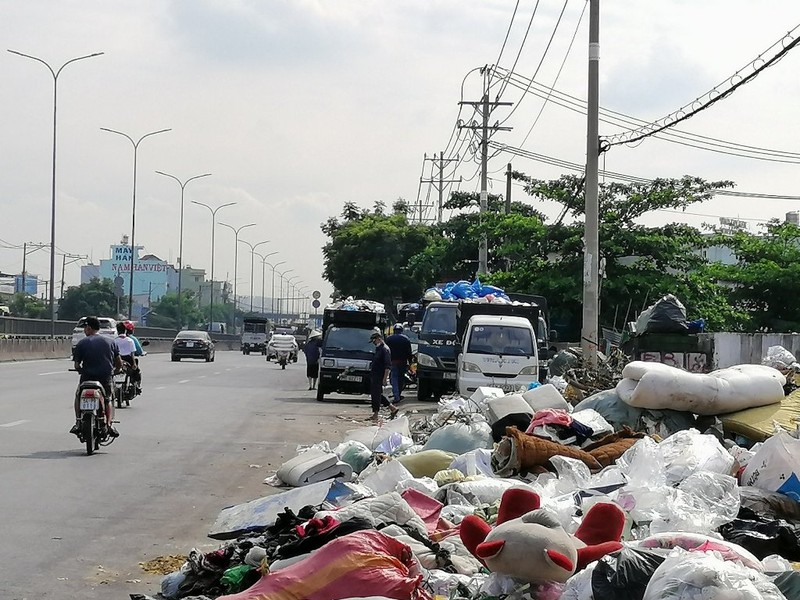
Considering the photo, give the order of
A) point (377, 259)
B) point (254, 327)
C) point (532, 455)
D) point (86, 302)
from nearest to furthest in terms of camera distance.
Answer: point (532, 455) → point (377, 259) → point (254, 327) → point (86, 302)

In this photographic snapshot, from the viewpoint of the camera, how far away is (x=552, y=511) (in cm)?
712

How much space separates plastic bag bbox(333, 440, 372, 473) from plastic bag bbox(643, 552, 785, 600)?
7.64 metres

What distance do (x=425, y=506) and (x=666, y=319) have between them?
14369 mm

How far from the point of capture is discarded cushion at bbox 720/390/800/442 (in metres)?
11.9

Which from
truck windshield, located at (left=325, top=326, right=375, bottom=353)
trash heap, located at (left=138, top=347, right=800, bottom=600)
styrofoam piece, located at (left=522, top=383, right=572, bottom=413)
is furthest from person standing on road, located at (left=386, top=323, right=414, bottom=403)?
trash heap, located at (left=138, top=347, right=800, bottom=600)

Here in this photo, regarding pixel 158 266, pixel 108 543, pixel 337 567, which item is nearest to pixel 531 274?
pixel 108 543

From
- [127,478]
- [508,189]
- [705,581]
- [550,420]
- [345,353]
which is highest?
[508,189]

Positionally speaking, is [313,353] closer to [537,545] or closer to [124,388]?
[124,388]

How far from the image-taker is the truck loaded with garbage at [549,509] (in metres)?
5.85

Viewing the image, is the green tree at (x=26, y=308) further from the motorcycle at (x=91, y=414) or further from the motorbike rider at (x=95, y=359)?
the motorcycle at (x=91, y=414)

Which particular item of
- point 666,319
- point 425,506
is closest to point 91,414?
point 425,506

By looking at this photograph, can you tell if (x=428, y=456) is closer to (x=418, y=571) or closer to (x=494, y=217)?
(x=418, y=571)

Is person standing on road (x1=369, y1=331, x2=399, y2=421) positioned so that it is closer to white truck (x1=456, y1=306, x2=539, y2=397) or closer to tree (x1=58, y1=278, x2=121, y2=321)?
white truck (x1=456, y1=306, x2=539, y2=397)

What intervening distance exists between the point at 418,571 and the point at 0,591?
273 centimetres
